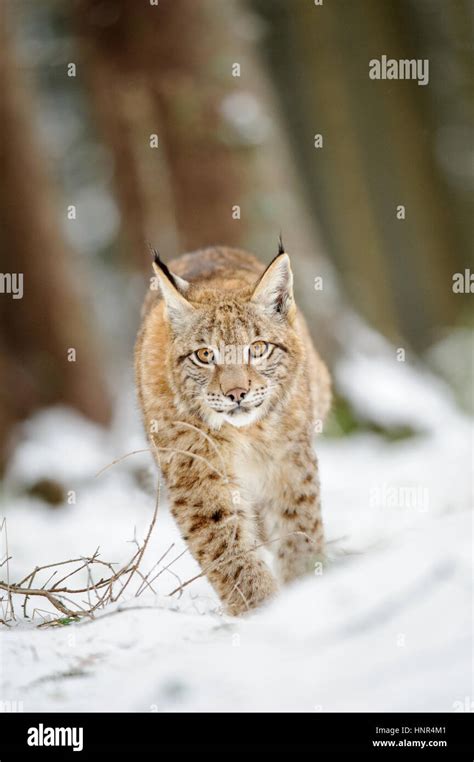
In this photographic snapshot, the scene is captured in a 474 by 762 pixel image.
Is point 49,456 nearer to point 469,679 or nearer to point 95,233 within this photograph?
point 95,233

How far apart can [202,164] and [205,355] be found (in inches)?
190

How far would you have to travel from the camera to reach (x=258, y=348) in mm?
4645

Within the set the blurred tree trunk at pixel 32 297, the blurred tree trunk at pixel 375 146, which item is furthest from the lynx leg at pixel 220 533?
the blurred tree trunk at pixel 375 146

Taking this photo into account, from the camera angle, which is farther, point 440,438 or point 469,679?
point 440,438

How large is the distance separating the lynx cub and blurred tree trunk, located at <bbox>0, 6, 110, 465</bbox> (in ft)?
16.7

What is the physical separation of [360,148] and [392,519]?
30.3 feet

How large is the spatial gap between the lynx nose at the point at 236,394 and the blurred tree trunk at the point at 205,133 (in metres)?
4.39

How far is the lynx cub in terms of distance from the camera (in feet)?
15.1

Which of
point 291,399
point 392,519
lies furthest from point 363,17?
point 291,399

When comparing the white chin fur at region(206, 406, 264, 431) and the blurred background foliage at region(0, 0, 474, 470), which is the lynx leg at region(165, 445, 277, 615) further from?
the blurred background foliage at region(0, 0, 474, 470)

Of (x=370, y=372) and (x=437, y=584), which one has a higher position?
(x=370, y=372)

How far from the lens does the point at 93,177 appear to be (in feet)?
45.3

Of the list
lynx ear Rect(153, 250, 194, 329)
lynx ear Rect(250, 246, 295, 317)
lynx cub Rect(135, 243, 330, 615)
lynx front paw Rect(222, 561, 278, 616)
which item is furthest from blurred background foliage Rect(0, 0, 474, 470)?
lynx front paw Rect(222, 561, 278, 616)

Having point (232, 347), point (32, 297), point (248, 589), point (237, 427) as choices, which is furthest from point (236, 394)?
point (32, 297)
